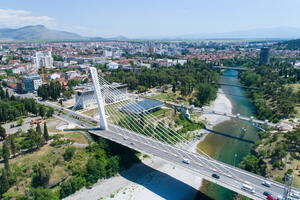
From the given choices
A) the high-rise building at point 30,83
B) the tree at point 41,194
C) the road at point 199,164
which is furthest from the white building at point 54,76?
the tree at point 41,194

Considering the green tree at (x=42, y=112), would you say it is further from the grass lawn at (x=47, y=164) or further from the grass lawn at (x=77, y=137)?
the grass lawn at (x=47, y=164)

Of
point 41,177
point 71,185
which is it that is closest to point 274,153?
point 71,185

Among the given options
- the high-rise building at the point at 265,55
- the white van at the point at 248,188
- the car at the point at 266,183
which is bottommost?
the car at the point at 266,183

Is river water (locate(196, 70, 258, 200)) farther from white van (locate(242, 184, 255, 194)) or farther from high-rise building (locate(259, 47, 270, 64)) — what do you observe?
high-rise building (locate(259, 47, 270, 64))

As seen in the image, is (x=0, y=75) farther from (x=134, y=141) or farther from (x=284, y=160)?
(x=284, y=160)

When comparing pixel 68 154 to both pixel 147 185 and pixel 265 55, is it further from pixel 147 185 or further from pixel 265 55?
pixel 265 55

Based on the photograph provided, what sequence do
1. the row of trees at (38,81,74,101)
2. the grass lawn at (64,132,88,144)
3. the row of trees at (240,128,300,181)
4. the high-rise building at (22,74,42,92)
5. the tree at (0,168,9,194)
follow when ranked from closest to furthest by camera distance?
the tree at (0,168,9,194), the row of trees at (240,128,300,181), the grass lawn at (64,132,88,144), the row of trees at (38,81,74,101), the high-rise building at (22,74,42,92)

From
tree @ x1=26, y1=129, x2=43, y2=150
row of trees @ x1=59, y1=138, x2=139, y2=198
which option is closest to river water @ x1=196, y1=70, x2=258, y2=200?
row of trees @ x1=59, y1=138, x2=139, y2=198

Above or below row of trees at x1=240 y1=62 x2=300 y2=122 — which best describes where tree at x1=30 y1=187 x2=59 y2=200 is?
below
